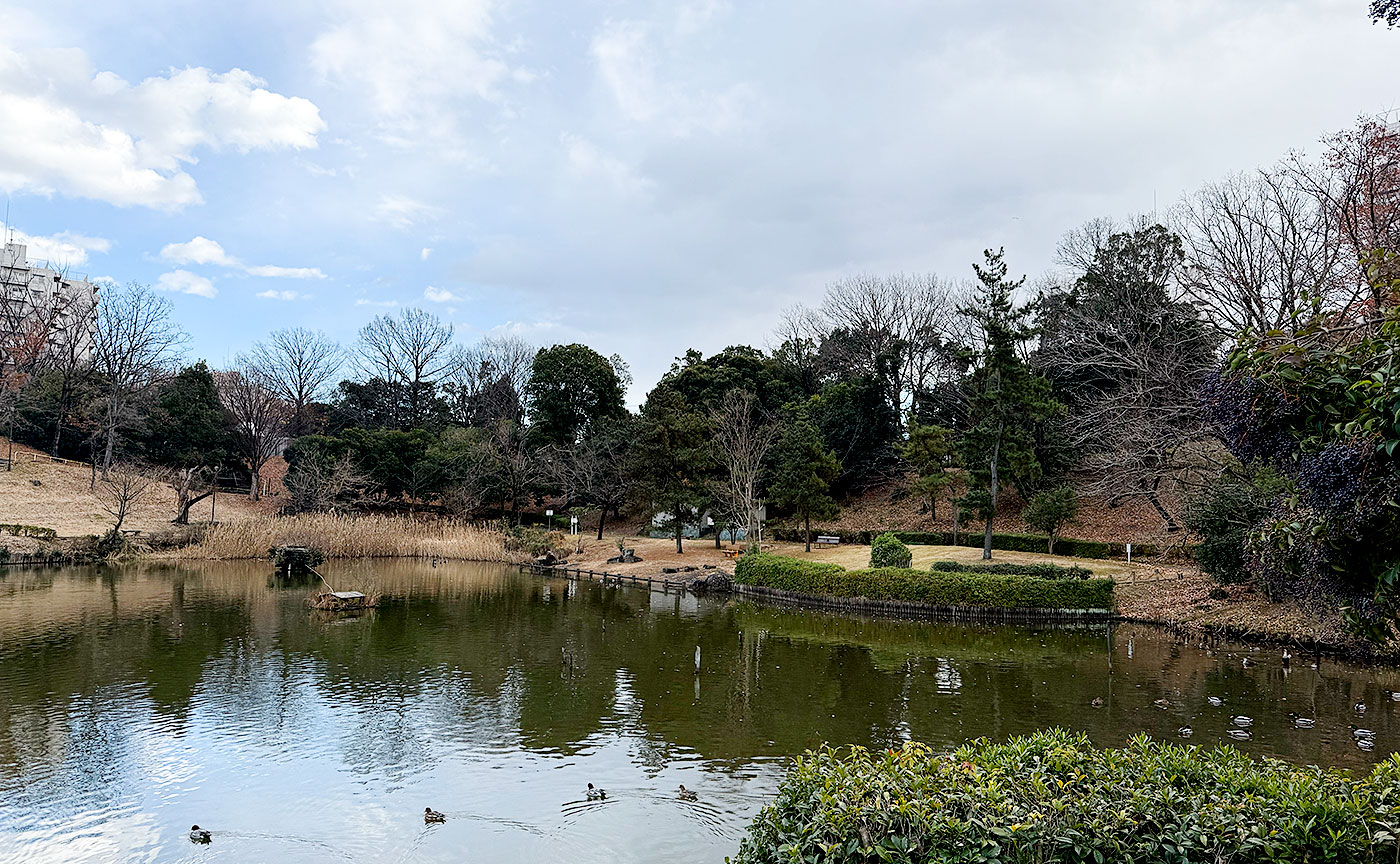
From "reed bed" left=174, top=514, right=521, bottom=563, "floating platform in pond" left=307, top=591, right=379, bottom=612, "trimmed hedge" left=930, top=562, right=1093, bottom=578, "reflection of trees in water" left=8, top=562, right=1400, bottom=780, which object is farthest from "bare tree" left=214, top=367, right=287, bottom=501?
"trimmed hedge" left=930, top=562, right=1093, bottom=578

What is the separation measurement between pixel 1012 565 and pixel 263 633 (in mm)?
19254

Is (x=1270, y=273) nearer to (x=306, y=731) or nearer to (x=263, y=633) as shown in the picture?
(x=306, y=731)

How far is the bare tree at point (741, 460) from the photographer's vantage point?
30.1 metres

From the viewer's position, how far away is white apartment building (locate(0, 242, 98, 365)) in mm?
44344

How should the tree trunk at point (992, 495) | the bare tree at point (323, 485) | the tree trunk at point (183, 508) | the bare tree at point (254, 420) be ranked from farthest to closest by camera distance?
the bare tree at point (254, 420) → the bare tree at point (323, 485) → the tree trunk at point (183, 508) → the tree trunk at point (992, 495)

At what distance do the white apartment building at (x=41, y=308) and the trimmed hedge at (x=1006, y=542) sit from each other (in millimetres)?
37327

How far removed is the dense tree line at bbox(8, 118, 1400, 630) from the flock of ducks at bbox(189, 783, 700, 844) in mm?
5608

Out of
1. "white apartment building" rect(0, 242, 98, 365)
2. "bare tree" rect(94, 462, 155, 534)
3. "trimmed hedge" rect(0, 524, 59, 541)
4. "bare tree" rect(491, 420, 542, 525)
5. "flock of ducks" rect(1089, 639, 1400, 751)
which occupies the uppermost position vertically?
"white apartment building" rect(0, 242, 98, 365)

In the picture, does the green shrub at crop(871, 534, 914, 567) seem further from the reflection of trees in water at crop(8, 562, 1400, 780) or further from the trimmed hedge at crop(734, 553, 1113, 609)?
the reflection of trees in water at crop(8, 562, 1400, 780)

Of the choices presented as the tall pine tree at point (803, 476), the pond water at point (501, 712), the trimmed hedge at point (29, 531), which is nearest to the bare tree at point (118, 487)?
the trimmed hedge at point (29, 531)

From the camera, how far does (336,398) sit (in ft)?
168

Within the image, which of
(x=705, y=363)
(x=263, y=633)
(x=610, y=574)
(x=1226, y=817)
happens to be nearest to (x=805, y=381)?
(x=705, y=363)

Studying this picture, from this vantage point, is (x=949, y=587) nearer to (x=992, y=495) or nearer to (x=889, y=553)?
(x=889, y=553)

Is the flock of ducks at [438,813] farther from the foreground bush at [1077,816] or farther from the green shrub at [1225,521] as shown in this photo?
the green shrub at [1225,521]
